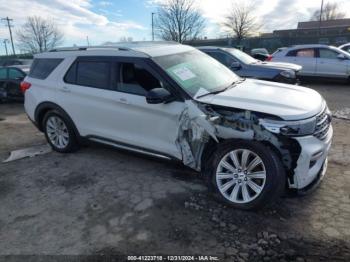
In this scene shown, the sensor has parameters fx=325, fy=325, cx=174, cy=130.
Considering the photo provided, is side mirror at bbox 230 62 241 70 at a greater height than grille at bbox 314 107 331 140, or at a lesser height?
greater

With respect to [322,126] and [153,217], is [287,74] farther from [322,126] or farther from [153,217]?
[153,217]

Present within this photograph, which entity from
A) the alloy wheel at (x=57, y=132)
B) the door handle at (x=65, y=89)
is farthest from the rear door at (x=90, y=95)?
the alloy wheel at (x=57, y=132)

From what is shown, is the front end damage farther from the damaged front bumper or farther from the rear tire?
the rear tire

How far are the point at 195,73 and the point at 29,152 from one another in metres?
3.57

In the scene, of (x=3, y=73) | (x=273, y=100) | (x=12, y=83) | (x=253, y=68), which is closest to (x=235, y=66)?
(x=253, y=68)

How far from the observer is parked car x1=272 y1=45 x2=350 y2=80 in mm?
12047

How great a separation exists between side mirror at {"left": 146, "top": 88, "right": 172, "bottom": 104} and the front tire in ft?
2.86

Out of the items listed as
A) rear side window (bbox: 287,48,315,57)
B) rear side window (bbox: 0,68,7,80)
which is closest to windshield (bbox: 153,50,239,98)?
rear side window (bbox: 287,48,315,57)

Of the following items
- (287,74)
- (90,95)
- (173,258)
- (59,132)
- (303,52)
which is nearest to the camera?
(173,258)

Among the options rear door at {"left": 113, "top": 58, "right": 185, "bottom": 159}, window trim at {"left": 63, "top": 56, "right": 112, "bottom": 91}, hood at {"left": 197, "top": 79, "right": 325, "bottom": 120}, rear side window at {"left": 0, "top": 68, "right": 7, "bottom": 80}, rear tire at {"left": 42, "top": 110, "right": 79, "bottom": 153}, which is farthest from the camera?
rear side window at {"left": 0, "top": 68, "right": 7, "bottom": 80}

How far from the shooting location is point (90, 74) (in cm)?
490

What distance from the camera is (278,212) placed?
3.57 meters

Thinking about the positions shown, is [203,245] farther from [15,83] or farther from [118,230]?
[15,83]

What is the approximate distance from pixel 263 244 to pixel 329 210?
39.8 inches
